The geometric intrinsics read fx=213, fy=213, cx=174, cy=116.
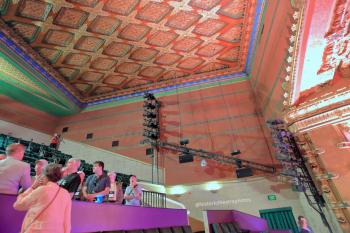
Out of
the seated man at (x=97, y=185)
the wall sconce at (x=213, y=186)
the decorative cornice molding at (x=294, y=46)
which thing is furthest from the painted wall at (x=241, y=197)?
the seated man at (x=97, y=185)

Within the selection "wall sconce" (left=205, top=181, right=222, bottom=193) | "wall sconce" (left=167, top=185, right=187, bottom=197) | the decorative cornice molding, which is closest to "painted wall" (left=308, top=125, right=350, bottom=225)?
the decorative cornice molding

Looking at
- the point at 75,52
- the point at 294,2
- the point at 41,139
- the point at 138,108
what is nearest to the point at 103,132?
the point at 138,108

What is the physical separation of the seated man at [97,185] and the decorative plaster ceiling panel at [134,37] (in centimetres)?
498

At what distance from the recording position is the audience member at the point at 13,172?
182 cm

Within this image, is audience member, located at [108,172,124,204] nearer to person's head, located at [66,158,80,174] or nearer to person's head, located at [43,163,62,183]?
person's head, located at [66,158,80,174]

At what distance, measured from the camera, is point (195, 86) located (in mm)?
9312

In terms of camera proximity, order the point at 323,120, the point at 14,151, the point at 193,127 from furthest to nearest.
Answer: the point at 193,127, the point at 323,120, the point at 14,151

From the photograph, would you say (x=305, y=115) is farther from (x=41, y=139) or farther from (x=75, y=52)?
(x=41, y=139)

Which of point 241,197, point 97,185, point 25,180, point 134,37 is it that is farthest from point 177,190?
point 25,180

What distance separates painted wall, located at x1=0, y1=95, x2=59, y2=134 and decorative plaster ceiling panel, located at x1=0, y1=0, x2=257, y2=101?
6.73ft

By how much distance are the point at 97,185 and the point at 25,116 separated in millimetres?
7786

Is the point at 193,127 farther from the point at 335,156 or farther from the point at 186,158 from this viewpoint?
the point at 335,156

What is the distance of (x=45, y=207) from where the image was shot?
1.31m

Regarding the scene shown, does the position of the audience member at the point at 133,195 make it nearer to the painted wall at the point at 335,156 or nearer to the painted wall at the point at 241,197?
the painted wall at the point at 241,197
